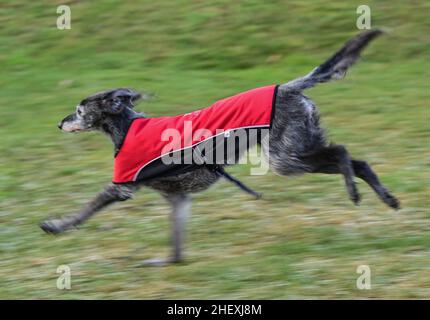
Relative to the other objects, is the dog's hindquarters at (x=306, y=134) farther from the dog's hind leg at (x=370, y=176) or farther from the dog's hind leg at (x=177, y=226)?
the dog's hind leg at (x=177, y=226)

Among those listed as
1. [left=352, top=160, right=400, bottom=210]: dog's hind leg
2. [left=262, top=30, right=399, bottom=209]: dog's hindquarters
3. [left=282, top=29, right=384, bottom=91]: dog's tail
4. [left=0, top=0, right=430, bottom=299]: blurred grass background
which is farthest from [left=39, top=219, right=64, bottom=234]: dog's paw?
[left=352, top=160, right=400, bottom=210]: dog's hind leg

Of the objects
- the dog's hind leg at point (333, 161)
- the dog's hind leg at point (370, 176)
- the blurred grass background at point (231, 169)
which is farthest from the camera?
the dog's hind leg at point (370, 176)

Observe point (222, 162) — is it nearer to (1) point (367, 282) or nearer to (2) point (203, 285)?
(2) point (203, 285)

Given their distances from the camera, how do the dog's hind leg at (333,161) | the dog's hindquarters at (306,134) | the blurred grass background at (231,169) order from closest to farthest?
the blurred grass background at (231,169) < the dog's hindquarters at (306,134) < the dog's hind leg at (333,161)

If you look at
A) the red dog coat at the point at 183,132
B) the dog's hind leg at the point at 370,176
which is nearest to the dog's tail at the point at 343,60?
the red dog coat at the point at 183,132

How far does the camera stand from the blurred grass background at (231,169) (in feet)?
20.6

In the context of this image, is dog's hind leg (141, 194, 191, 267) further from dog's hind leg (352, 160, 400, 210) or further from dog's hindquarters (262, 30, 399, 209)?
dog's hind leg (352, 160, 400, 210)

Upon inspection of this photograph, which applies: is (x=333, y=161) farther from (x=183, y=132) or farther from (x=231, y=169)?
(x=231, y=169)

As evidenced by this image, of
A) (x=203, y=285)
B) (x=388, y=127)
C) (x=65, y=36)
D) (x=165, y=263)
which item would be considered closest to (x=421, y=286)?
(x=203, y=285)

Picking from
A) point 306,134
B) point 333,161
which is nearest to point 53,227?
point 306,134

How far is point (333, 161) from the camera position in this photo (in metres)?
6.66

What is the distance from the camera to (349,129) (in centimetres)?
996

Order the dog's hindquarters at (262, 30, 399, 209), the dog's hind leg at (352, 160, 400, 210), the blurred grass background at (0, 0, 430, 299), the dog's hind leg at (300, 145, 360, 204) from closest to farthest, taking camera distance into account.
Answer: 1. the blurred grass background at (0, 0, 430, 299)
2. the dog's hindquarters at (262, 30, 399, 209)
3. the dog's hind leg at (300, 145, 360, 204)
4. the dog's hind leg at (352, 160, 400, 210)

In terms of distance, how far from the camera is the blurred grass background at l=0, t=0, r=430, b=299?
6.28m
